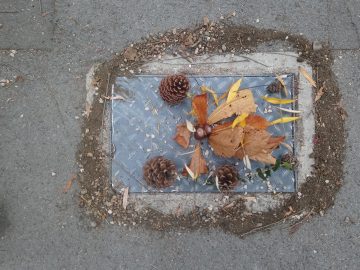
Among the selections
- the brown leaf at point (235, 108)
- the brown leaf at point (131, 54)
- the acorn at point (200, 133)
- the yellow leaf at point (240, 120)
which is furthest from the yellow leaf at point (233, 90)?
the brown leaf at point (131, 54)

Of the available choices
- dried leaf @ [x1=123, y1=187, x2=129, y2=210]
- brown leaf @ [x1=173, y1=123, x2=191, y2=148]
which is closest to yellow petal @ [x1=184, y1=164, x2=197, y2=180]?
brown leaf @ [x1=173, y1=123, x2=191, y2=148]

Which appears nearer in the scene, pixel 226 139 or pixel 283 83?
pixel 226 139

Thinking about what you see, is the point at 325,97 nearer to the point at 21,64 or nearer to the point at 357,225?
the point at 357,225

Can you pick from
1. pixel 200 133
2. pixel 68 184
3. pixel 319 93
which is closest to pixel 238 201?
pixel 200 133

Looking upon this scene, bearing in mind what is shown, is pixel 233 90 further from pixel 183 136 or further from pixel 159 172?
pixel 159 172

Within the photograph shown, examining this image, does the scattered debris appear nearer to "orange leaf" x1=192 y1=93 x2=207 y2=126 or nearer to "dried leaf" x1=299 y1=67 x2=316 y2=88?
"orange leaf" x1=192 y1=93 x2=207 y2=126

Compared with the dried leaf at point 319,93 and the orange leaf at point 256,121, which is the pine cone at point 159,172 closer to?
the orange leaf at point 256,121

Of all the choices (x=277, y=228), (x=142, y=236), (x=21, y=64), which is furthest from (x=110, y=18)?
(x=277, y=228)
